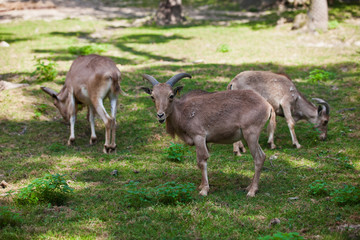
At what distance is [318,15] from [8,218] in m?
17.2

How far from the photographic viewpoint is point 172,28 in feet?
72.9

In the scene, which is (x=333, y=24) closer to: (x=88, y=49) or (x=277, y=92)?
(x=277, y=92)

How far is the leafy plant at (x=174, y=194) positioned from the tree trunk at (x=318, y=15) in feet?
49.4

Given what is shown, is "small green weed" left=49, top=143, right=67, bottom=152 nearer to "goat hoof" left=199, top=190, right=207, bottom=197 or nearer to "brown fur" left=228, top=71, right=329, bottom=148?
Result: "goat hoof" left=199, top=190, right=207, bottom=197

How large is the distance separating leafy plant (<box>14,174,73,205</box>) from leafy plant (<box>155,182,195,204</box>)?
4.63 feet

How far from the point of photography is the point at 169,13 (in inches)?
927

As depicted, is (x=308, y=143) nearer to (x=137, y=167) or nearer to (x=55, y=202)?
(x=137, y=167)

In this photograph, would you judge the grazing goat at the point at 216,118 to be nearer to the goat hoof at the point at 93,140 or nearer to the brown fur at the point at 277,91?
the brown fur at the point at 277,91

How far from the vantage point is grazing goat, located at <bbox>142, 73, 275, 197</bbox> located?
6.82 meters

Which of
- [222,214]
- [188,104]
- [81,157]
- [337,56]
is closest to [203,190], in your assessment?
[222,214]

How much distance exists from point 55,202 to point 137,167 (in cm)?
220

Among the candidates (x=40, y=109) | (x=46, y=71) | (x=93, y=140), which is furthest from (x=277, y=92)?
(x=46, y=71)

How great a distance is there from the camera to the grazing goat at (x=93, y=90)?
31.3ft

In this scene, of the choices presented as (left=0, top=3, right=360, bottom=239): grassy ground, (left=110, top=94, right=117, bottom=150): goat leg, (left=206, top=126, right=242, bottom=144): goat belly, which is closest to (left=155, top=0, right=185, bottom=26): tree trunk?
(left=0, top=3, right=360, bottom=239): grassy ground
